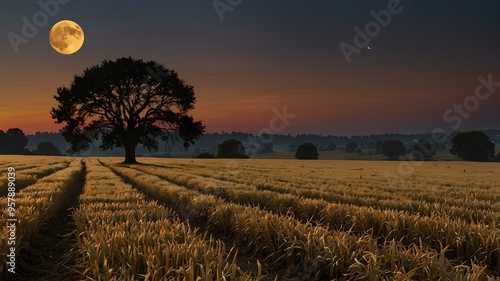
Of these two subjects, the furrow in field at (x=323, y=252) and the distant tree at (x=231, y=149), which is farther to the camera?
the distant tree at (x=231, y=149)

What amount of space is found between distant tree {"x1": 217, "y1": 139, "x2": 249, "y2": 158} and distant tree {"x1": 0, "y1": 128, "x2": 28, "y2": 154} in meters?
89.9

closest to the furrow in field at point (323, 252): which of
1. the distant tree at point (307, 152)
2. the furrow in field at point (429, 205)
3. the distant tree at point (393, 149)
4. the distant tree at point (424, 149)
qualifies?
the furrow in field at point (429, 205)

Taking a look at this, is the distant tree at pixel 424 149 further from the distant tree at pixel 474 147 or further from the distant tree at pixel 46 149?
the distant tree at pixel 46 149

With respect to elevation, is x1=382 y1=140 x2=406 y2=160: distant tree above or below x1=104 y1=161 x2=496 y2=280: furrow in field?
above

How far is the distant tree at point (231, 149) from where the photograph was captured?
120 m

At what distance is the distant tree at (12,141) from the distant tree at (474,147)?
171339 mm

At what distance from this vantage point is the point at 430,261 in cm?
488

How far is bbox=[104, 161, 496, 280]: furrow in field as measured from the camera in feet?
15.9

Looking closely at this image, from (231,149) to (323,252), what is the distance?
11636cm

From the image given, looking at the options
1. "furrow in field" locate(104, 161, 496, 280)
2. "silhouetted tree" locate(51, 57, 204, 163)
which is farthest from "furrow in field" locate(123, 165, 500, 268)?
"silhouetted tree" locate(51, 57, 204, 163)

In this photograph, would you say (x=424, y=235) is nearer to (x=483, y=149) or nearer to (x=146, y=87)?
(x=146, y=87)

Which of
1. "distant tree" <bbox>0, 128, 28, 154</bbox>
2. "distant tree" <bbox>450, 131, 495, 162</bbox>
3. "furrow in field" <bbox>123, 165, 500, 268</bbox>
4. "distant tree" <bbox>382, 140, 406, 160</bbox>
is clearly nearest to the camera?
"furrow in field" <bbox>123, 165, 500, 268</bbox>

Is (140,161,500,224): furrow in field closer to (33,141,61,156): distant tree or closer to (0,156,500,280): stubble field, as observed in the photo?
(0,156,500,280): stubble field

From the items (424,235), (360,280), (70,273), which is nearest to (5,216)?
(70,273)
